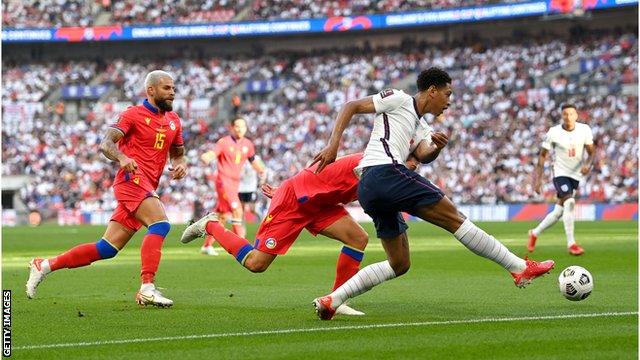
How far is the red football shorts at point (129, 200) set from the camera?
11.5 meters

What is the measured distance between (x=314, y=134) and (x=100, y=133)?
38.3 feet

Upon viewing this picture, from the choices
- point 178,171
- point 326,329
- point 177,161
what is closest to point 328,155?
point 326,329

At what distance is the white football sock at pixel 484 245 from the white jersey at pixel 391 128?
2.39 feet

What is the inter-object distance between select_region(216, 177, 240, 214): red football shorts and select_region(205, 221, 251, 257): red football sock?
10.5 m

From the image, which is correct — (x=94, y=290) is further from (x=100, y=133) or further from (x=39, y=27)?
(x=39, y=27)

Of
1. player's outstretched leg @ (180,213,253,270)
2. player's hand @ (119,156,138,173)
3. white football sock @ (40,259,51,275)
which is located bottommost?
white football sock @ (40,259,51,275)

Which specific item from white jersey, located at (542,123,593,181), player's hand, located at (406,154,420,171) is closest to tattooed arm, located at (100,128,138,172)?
player's hand, located at (406,154,420,171)

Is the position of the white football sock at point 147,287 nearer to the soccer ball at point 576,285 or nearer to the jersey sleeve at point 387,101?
the jersey sleeve at point 387,101

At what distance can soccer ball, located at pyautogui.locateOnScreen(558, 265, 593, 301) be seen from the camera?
10086 millimetres

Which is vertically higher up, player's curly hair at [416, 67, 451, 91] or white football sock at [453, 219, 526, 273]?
player's curly hair at [416, 67, 451, 91]

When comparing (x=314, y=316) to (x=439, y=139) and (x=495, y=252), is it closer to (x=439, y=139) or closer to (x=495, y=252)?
(x=495, y=252)

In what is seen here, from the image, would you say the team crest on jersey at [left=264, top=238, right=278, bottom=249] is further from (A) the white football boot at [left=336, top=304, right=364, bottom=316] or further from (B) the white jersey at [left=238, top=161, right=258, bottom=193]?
(B) the white jersey at [left=238, top=161, right=258, bottom=193]

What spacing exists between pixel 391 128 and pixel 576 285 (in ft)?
7.20

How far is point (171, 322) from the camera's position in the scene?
9781 mm
